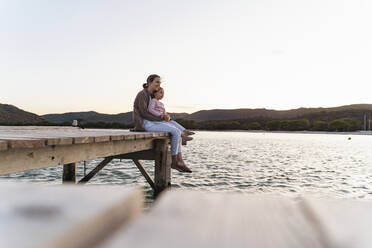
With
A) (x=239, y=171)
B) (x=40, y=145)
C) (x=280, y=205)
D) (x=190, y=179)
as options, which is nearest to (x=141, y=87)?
(x=40, y=145)

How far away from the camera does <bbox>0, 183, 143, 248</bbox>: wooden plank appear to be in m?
0.42

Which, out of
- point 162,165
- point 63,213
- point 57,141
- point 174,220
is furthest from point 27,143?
point 162,165

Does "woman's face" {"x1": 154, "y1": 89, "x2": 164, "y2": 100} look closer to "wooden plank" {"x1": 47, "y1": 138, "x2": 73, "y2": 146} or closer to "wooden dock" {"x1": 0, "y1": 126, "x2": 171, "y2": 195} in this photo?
"wooden dock" {"x1": 0, "y1": 126, "x2": 171, "y2": 195}

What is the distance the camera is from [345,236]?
0.45 meters

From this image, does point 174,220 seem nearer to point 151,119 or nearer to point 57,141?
point 57,141

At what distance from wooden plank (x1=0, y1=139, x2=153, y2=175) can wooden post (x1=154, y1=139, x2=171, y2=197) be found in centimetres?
204

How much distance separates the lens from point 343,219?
1.68ft

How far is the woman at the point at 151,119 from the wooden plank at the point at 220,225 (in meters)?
5.17

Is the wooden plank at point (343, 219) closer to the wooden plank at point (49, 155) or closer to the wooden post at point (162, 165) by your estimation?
the wooden plank at point (49, 155)

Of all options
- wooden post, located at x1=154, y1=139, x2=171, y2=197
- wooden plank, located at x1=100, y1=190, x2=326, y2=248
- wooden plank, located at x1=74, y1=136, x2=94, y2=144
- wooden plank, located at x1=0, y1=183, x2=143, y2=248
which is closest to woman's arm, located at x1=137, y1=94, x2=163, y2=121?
wooden post, located at x1=154, y1=139, x2=171, y2=197

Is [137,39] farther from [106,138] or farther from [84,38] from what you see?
[106,138]

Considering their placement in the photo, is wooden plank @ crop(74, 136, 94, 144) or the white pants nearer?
wooden plank @ crop(74, 136, 94, 144)

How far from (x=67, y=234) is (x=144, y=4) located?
1677cm

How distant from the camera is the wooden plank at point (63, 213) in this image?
1.39 feet
